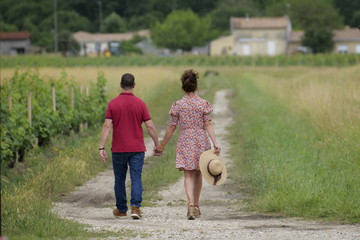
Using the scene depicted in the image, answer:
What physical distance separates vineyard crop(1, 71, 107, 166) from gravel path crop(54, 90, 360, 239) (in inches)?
67.5

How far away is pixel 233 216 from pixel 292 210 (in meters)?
0.74

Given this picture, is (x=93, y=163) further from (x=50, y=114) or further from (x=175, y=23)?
(x=175, y=23)

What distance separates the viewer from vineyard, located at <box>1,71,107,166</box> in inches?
345

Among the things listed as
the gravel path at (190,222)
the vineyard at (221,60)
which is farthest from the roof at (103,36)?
the gravel path at (190,222)

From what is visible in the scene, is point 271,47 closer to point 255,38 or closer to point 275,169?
point 255,38

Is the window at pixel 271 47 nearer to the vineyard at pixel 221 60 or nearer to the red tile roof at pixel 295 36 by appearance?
the red tile roof at pixel 295 36

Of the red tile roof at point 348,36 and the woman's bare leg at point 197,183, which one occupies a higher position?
the red tile roof at point 348,36

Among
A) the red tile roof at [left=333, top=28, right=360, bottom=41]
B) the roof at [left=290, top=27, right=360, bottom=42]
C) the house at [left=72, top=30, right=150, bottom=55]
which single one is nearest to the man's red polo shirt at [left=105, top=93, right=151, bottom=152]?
the roof at [left=290, top=27, right=360, bottom=42]

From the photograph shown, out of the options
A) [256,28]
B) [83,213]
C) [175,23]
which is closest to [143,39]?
[175,23]

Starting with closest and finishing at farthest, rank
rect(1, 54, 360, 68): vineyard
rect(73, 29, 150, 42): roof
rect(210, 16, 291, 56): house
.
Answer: rect(1, 54, 360, 68): vineyard, rect(210, 16, 291, 56): house, rect(73, 29, 150, 42): roof

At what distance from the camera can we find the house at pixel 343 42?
75.4 m

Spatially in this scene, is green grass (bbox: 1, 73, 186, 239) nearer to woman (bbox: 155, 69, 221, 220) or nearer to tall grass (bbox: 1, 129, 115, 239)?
tall grass (bbox: 1, 129, 115, 239)

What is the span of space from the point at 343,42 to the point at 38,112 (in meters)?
72.3

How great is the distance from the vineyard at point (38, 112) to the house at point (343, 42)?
213 feet
